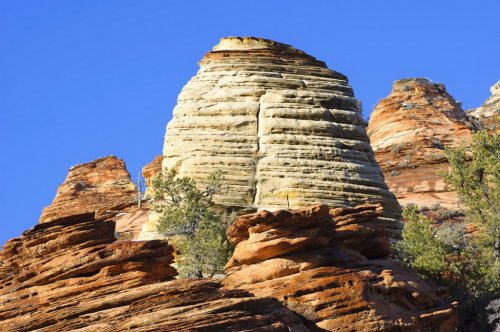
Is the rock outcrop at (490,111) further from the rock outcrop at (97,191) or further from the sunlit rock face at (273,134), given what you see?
the sunlit rock face at (273,134)

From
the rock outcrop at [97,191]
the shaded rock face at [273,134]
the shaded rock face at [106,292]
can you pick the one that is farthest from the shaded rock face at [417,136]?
the shaded rock face at [106,292]

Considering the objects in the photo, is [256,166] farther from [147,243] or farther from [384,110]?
[384,110]

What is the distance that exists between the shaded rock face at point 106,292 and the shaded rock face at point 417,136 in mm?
37130

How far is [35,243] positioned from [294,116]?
11.5 m

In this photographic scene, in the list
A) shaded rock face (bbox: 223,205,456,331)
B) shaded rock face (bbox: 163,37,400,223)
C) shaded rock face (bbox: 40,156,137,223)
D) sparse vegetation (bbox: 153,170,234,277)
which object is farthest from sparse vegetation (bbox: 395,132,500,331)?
shaded rock face (bbox: 40,156,137,223)

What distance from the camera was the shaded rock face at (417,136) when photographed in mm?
68938

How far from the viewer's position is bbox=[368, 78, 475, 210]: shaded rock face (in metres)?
68.9

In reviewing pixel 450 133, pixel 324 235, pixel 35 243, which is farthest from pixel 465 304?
pixel 450 133

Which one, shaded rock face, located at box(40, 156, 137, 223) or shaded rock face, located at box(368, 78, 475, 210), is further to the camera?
shaded rock face, located at box(40, 156, 137, 223)

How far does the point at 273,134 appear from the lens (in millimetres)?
37812

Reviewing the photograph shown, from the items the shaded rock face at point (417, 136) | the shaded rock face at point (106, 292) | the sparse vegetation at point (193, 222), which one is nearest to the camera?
the shaded rock face at point (106, 292)

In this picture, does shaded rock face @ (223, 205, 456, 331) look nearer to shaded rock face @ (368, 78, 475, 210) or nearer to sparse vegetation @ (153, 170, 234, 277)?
sparse vegetation @ (153, 170, 234, 277)

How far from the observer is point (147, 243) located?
1117 inches

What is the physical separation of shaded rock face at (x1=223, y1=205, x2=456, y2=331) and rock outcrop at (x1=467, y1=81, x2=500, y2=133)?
52768mm
